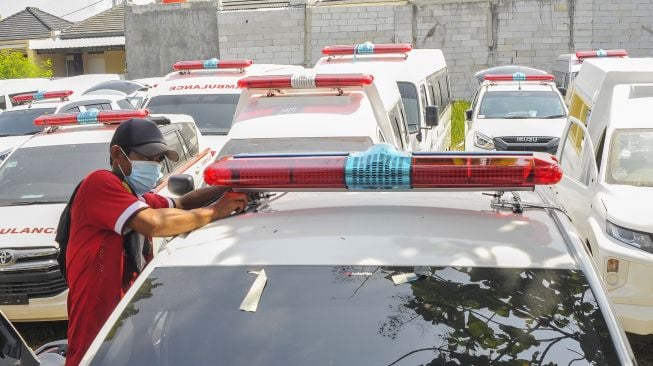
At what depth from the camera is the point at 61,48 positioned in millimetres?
45438

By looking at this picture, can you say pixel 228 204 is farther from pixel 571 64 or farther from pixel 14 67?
pixel 14 67

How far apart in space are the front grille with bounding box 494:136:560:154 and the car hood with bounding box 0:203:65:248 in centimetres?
771

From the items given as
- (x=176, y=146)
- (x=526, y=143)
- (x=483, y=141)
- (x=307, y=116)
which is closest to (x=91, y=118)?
(x=176, y=146)

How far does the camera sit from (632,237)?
6.00 meters

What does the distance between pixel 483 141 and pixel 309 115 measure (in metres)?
6.50

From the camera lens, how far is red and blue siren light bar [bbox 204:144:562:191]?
265cm

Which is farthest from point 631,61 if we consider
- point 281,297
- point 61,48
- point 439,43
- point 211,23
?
point 61,48

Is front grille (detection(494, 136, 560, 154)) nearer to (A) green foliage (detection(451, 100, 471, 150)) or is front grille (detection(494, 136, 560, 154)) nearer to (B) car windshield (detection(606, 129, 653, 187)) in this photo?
(A) green foliage (detection(451, 100, 471, 150))

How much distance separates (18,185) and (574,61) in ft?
50.5

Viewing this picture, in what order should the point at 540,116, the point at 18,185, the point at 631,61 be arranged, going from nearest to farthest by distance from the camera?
the point at 18,185 → the point at 631,61 → the point at 540,116

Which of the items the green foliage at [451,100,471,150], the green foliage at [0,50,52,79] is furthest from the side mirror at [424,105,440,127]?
the green foliage at [0,50,52,79]

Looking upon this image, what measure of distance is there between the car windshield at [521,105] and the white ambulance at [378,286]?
1140cm

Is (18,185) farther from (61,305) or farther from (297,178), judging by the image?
(297,178)

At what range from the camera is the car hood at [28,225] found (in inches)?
260
